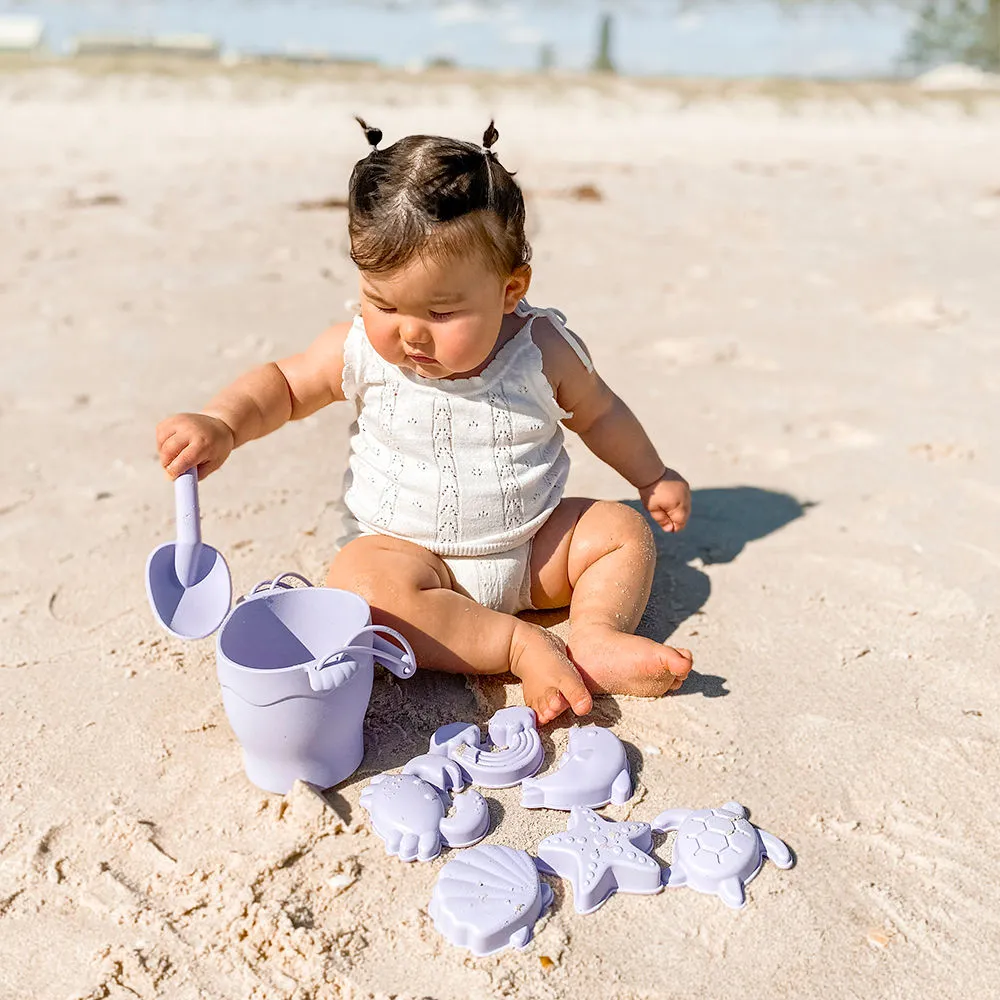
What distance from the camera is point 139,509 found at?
8.39ft

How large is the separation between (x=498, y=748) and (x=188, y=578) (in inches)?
23.4

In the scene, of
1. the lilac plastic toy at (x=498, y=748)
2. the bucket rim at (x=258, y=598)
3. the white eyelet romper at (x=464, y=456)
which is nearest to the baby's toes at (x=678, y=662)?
the lilac plastic toy at (x=498, y=748)

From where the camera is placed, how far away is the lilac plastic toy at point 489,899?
4.51 ft

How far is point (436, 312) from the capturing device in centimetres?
176

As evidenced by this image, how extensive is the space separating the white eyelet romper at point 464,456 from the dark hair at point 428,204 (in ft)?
0.91

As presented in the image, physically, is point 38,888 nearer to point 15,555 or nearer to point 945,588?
point 15,555

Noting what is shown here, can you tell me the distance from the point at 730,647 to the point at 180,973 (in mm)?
1129

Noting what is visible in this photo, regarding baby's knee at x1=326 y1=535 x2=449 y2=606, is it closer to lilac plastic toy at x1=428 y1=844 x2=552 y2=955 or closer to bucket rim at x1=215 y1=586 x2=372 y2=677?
bucket rim at x1=215 y1=586 x2=372 y2=677

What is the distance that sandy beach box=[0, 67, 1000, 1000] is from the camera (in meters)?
1.39

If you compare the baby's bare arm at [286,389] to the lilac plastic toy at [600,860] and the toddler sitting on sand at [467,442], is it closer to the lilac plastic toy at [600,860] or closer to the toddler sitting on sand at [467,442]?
the toddler sitting on sand at [467,442]

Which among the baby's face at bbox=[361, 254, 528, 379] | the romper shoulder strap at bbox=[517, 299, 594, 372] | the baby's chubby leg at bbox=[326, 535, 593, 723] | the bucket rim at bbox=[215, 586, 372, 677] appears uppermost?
the baby's face at bbox=[361, 254, 528, 379]

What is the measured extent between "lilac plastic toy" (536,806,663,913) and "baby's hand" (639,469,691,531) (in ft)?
2.76

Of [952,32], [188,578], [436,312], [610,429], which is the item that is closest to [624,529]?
[610,429]

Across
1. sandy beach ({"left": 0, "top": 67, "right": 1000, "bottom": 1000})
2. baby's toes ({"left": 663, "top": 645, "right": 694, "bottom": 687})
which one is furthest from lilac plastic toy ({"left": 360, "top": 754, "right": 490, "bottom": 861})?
baby's toes ({"left": 663, "top": 645, "right": 694, "bottom": 687})
